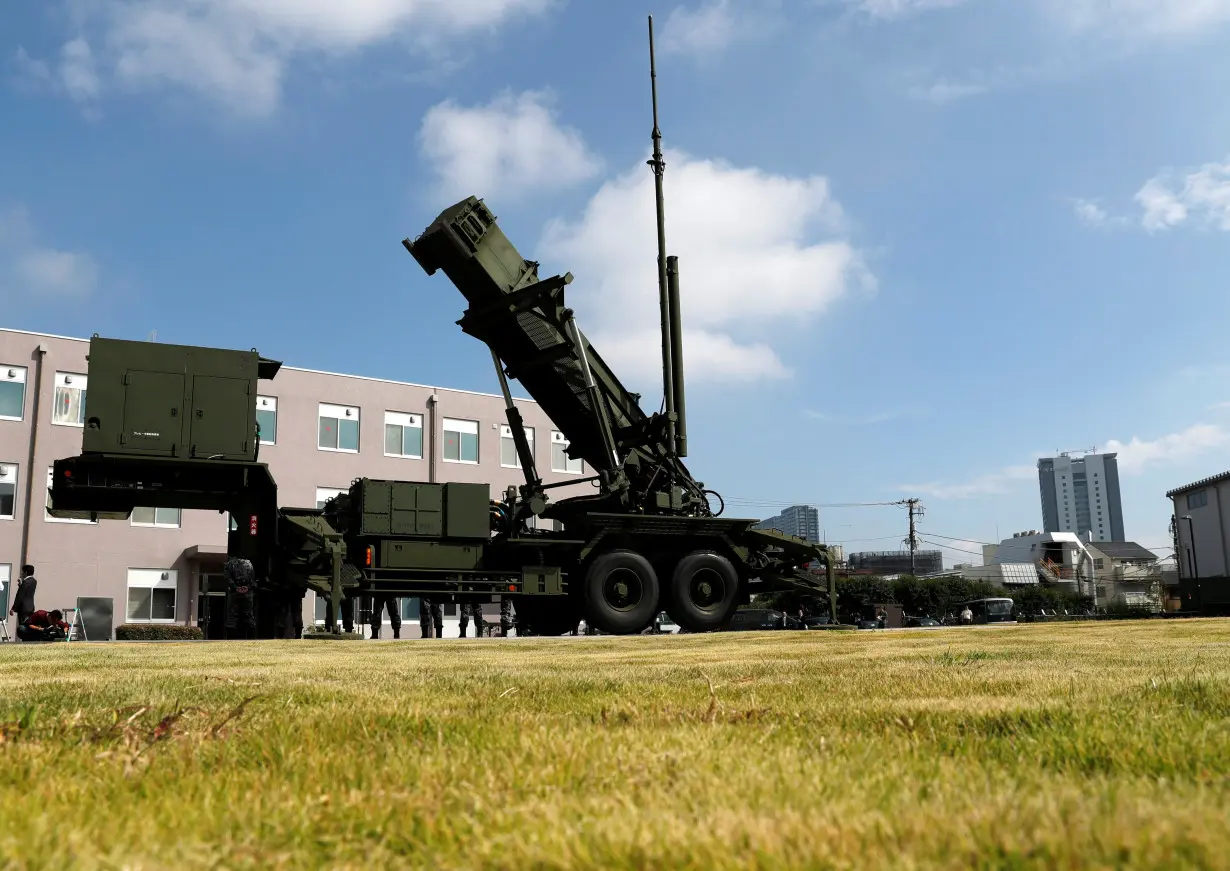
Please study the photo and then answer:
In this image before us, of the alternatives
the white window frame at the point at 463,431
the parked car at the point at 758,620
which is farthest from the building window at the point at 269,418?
the parked car at the point at 758,620

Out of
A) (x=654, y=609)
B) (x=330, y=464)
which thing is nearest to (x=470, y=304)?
(x=654, y=609)

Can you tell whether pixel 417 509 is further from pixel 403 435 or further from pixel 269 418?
pixel 403 435

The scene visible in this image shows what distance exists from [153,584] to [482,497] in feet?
74.6

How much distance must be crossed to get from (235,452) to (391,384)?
2511 centimetres

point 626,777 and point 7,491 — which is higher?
point 7,491

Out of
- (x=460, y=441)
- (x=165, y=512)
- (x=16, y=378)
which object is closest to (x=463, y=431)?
(x=460, y=441)

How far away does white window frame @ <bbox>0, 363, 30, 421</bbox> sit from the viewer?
3191cm

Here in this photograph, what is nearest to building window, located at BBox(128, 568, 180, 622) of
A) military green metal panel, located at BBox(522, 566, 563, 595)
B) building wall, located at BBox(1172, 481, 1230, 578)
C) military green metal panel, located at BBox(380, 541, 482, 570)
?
military green metal panel, located at BBox(380, 541, 482, 570)

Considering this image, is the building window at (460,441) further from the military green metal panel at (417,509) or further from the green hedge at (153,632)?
the military green metal panel at (417,509)

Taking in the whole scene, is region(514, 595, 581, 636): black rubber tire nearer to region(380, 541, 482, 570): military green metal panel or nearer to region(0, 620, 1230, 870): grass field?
region(380, 541, 482, 570): military green metal panel

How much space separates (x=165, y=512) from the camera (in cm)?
3438

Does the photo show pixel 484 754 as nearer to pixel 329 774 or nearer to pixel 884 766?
pixel 329 774

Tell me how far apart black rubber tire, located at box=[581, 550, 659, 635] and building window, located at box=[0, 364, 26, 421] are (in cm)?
2469

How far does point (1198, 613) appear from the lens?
37844mm
